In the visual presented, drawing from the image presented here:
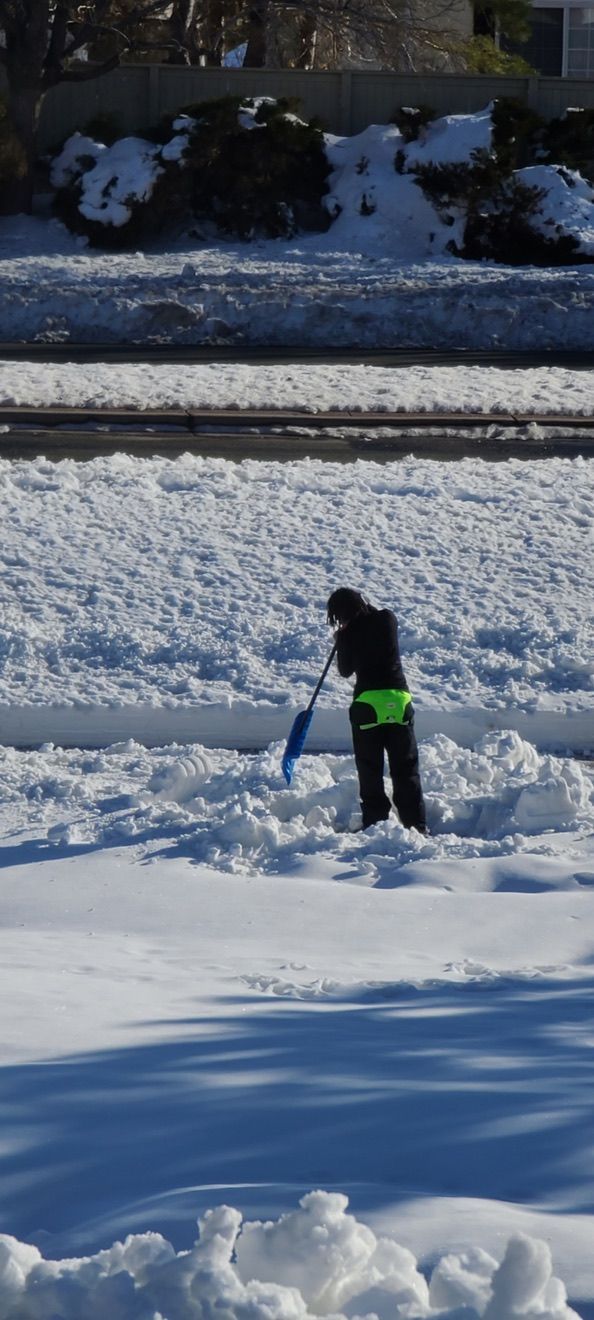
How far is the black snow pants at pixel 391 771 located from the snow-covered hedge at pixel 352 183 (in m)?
17.2

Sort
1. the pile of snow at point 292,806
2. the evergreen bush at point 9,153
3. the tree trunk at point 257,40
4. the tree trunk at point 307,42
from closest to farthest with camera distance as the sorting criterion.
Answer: the pile of snow at point 292,806
the evergreen bush at point 9,153
the tree trunk at point 257,40
the tree trunk at point 307,42

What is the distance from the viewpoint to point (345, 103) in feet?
84.0

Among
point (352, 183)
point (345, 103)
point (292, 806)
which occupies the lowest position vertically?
point (292, 806)

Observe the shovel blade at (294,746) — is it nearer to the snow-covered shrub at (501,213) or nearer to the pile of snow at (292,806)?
the pile of snow at (292,806)

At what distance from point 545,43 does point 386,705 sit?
114 feet

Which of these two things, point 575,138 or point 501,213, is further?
point 575,138

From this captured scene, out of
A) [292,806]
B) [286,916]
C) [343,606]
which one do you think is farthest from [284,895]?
[343,606]

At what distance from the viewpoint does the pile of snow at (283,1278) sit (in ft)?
A: 7.07

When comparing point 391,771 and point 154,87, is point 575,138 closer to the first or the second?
point 154,87

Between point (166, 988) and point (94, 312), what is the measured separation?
16.5 meters

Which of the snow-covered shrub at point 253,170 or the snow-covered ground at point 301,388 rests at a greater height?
the snow-covered shrub at point 253,170

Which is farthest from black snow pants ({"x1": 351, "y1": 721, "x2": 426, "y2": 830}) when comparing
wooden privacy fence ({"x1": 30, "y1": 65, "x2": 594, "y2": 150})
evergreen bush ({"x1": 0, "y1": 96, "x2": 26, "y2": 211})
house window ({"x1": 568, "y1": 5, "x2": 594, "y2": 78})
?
house window ({"x1": 568, "y1": 5, "x2": 594, "y2": 78})

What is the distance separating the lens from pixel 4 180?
23.8 m


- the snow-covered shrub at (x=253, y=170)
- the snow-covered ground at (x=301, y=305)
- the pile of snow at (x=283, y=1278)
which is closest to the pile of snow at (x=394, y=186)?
the snow-covered shrub at (x=253, y=170)
